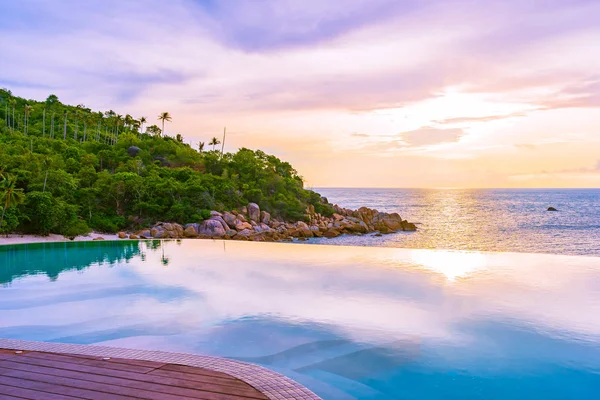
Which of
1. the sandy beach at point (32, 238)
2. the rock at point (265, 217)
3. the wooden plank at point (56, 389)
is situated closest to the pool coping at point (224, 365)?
Result: the wooden plank at point (56, 389)

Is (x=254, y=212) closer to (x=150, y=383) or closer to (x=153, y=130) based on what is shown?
(x=150, y=383)

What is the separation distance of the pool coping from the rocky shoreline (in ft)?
57.1

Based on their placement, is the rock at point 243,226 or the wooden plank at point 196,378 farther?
the rock at point 243,226

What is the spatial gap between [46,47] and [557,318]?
784 inches

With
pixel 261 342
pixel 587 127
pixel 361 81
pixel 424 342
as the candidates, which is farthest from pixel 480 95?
pixel 261 342

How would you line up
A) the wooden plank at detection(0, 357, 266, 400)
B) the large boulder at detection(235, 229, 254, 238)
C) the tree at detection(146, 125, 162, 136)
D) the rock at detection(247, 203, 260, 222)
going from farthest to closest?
the tree at detection(146, 125, 162, 136), the rock at detection(247, 203, 260, 222), the large boulder at detection(235, 229, 254, 238), the wooden plank at detection(0, 357, 266, 400)

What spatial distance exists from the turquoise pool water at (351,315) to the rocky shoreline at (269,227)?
31.0ft

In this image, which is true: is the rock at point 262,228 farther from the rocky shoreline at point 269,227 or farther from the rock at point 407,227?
the rock at point 407,227

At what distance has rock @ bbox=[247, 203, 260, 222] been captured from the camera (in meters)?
29.2

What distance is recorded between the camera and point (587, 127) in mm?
23500

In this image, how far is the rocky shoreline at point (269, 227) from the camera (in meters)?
23.8

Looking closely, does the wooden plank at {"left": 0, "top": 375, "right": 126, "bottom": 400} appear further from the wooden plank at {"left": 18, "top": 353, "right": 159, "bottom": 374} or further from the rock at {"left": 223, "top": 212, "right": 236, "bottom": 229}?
the rock at {"left": 223, "top": 212, "right": 236, "bottom": 229}

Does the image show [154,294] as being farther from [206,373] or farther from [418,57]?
[418,57]

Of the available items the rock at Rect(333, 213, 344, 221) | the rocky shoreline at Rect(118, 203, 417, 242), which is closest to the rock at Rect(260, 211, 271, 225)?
the rocky shoreline at Rect(118, 203, 417, 242)
